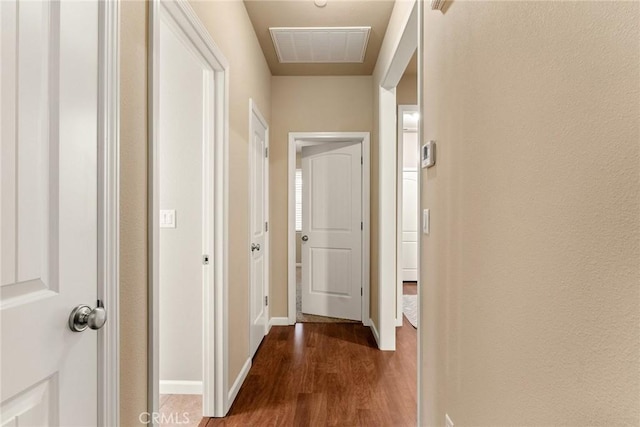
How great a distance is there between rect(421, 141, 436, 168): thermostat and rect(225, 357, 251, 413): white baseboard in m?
1.73

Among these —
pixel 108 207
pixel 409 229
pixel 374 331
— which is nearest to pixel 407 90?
pixel 374 331

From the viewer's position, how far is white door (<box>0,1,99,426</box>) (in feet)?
2.27

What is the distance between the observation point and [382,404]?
2.11 metres

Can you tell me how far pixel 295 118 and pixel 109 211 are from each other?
9.41 feet

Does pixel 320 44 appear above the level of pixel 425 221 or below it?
above

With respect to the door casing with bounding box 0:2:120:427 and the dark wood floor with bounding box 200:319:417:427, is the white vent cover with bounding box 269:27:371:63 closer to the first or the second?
the door casing with bounding box 0:2:120:427

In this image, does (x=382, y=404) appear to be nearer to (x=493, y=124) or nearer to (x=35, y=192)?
→ (x=493, y=124)

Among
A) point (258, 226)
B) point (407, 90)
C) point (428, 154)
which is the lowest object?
point (258, 226)

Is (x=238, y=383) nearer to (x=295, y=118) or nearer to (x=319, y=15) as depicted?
(x=295, y=118)

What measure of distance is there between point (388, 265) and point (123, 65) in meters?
2.45

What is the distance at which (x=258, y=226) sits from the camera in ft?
Answer: 10.2

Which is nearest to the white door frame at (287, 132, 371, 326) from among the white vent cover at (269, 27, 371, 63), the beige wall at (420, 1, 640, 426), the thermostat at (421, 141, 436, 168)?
the white vent cover at (269, 27, 371, 63)

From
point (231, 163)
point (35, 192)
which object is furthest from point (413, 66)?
point (35, 192)

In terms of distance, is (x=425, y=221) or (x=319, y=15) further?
(x=319, y=15)
